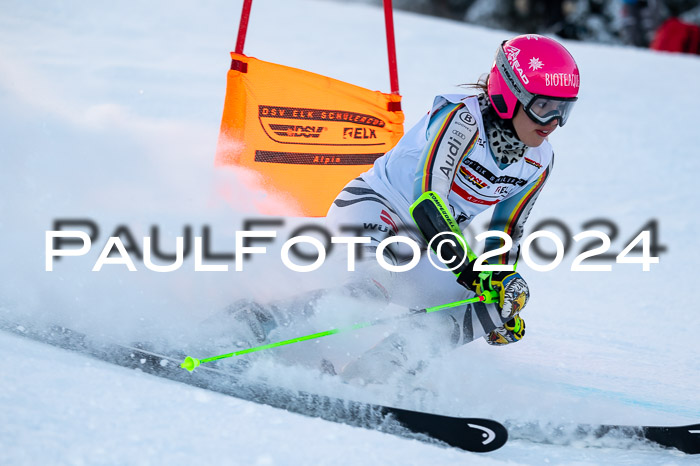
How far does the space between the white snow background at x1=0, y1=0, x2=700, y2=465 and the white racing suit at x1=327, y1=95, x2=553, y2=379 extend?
0.77 feet

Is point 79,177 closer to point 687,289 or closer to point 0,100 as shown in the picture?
point 0,100

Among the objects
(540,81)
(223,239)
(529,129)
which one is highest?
(540,81)

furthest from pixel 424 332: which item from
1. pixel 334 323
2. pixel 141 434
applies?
pixel 141 434

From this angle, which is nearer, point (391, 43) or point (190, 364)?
point (190, 364)

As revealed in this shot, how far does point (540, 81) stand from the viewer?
8.45 ft

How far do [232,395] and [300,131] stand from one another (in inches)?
72.0

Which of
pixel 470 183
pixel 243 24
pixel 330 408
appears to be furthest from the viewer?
pixel 243 24

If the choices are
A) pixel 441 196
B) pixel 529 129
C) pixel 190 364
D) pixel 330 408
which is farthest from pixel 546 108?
pixel 190 364

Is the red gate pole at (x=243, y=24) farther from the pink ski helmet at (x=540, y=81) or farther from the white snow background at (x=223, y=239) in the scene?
the pink ski helmet at (x=540, y=81)

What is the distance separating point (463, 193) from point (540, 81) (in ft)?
1.76

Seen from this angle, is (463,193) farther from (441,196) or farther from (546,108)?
(546,108)

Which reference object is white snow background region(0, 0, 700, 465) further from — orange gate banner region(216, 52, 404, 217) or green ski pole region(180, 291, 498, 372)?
orange gate banner region(216, 52, 404, 217)

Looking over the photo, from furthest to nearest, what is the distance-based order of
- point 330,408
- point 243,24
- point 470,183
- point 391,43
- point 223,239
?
point 391,43 → point 223,239 → point 243,24 → point 470,183 → point 330,408

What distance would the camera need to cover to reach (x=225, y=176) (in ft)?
12.3
